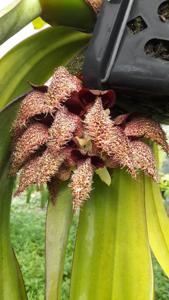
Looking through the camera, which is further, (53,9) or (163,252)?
(163,252)

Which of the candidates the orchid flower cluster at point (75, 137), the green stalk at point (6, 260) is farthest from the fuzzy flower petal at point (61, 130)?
the green stalk at point (6, 260)

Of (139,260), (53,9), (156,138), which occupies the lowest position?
(139,260)

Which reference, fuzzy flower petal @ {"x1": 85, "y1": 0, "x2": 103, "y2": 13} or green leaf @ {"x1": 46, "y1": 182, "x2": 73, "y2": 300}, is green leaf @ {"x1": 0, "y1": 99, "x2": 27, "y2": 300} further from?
fuzzy flower petal @ {"x1": 85, "y1": 0, "x2": 103, "y2": 13}

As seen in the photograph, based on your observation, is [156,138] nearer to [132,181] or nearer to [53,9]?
[132,181]

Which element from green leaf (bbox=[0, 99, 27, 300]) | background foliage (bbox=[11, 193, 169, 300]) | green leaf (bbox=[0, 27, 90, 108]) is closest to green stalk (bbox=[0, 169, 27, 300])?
A: green leaf (bbox=[0, 99, 27, 300])

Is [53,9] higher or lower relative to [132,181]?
higher

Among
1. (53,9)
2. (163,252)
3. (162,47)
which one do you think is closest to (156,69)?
(162,47)

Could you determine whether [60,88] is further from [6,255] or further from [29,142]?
[6,255]
